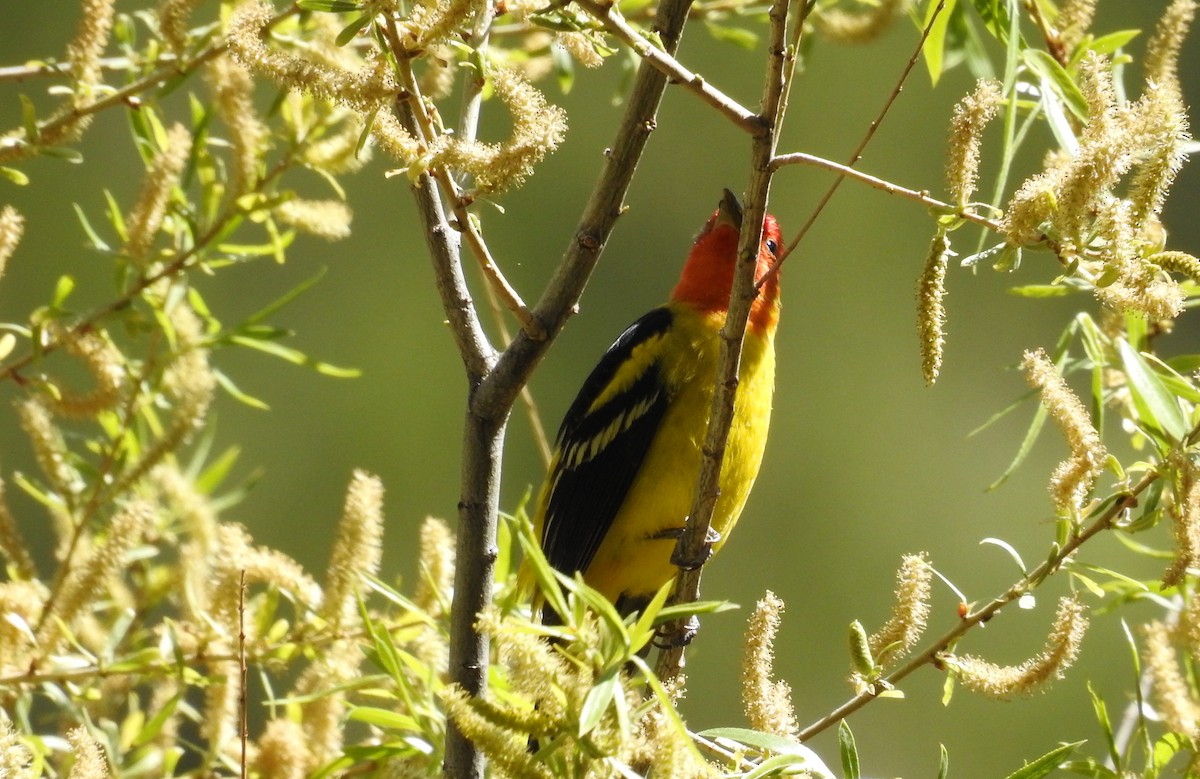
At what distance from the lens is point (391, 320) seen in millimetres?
7852

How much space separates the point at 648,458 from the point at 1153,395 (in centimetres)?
153

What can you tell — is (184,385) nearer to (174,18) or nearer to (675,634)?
(174,18)

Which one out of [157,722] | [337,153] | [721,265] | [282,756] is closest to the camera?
[282,756]

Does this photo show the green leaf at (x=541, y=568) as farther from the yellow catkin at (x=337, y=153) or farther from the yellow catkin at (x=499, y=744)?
the yellow catkin at (x=337, y=153)

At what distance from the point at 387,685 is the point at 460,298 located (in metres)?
0.61

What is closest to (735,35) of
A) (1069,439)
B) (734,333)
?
(734,333)

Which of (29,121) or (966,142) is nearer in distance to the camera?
(966,142)

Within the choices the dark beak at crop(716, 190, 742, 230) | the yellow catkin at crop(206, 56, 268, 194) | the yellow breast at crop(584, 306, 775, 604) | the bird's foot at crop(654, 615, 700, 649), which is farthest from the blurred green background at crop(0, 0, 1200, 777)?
the yellow catkin at crop(206, 56, 268, 194)

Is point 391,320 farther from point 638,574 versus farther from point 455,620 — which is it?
point 455,620

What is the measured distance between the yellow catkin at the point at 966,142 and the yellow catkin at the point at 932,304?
0.05 metres

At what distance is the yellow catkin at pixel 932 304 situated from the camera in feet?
4.41

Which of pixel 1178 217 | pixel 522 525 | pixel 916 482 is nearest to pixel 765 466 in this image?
pixel 916 482

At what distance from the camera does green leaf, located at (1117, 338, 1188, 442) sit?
4.14 ft

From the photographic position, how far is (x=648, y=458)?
108 inches
